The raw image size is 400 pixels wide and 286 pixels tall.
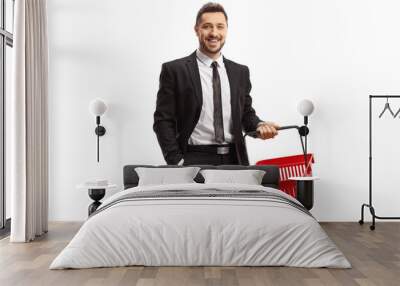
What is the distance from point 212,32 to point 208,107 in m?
0.94

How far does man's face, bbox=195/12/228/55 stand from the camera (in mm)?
6547

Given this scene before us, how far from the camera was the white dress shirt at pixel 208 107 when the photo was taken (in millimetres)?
6324

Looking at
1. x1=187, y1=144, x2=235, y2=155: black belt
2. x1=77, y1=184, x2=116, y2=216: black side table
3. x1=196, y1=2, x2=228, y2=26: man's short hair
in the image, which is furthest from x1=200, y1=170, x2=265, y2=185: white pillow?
x1=196, y1=2, x2=228, y2=26: man's short hair

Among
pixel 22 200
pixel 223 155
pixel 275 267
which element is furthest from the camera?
pixel 223 155

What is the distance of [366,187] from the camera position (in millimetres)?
6656

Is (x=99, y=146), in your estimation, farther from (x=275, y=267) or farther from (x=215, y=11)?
(x=275, y=267)

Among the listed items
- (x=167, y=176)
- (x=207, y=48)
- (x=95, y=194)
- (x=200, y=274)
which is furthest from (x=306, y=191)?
(x=200, y=274)

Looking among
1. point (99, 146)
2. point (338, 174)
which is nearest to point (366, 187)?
point (338, 174)

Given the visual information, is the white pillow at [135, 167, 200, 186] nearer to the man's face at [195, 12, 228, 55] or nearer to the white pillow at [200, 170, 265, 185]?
the white pillow at [200, 170, 265, 185]

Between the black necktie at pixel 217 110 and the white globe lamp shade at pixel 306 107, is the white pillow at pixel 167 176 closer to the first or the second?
the black necktie at pixel 217 110

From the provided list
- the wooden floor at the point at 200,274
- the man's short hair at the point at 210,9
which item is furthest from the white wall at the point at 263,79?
the wooden floor at the point at 200,274

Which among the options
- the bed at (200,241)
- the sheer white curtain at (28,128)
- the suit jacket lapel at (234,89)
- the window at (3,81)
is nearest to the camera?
the bed at (200,241)

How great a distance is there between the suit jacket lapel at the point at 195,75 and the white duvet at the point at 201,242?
2.43 metres

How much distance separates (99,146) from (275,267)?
3.21 metres
